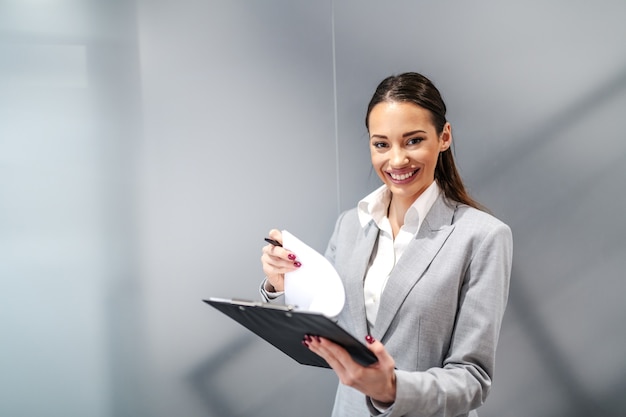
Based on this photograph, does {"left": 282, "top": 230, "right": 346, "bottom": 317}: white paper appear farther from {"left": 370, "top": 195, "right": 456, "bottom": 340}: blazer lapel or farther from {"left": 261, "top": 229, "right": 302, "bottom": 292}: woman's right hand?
{"left": 370, "top": 195, "right": 456, "bottom": 340}: blazer lapel

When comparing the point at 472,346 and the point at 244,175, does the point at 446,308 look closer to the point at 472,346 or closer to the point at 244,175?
the point at 472,346

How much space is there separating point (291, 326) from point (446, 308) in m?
0.42

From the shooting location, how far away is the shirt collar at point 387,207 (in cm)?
145

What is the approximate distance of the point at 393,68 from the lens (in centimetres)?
187

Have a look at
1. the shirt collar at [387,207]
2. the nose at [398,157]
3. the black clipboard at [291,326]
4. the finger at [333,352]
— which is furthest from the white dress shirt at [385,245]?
the finger at [333,352]

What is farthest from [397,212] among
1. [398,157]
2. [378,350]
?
[378,350]

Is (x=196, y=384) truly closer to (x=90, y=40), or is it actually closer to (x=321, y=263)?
(x=321, y=263)

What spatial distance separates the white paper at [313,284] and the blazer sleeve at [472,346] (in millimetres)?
236

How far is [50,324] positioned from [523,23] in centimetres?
174

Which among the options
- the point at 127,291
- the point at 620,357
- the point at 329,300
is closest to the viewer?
the point at 329,300

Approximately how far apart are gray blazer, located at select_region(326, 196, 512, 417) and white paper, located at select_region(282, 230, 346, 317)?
0.13 m

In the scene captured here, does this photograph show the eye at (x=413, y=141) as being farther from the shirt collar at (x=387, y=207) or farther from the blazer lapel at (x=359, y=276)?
the blazer lapel at (x=359, y=276)

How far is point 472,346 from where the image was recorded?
1.25 meters

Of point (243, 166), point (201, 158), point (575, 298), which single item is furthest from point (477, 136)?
point (201, 158)
